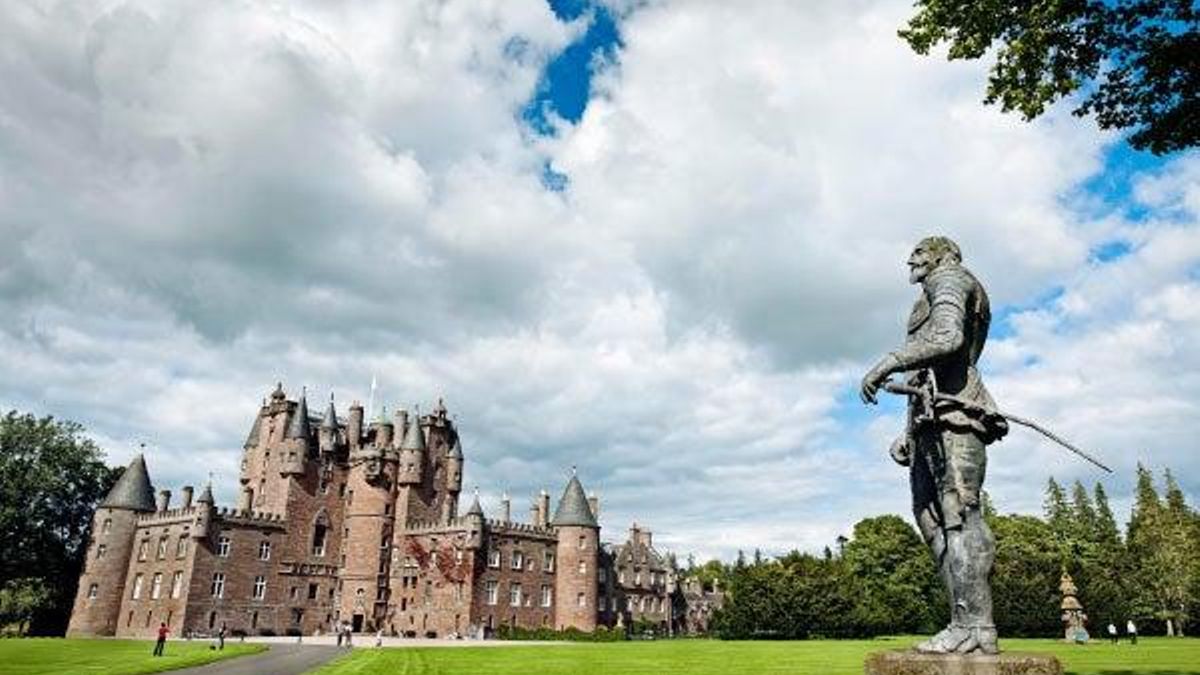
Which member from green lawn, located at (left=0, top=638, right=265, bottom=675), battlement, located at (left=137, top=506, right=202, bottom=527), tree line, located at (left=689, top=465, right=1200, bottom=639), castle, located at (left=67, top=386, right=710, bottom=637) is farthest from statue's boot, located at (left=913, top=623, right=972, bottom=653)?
A: battlement, located at (left=137, top=506, right=202, bottom=527)

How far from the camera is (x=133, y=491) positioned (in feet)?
241

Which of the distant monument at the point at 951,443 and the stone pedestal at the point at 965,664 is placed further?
the distant monument at the point at 951,443

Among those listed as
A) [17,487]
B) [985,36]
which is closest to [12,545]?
[17,487]

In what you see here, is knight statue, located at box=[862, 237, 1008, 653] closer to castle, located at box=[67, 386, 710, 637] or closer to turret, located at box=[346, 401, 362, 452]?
castle, located at box=[67, 386, 710, 637]

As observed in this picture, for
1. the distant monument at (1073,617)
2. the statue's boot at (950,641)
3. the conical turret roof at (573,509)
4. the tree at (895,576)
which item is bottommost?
the statue's boot at (950,641)

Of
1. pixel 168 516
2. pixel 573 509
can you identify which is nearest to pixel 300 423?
pixel 168 516

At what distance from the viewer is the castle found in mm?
69125

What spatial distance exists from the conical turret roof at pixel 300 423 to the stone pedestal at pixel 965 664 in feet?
262

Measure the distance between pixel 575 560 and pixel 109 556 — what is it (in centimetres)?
3896

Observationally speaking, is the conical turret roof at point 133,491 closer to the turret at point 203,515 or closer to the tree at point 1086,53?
the turret at point 203,515

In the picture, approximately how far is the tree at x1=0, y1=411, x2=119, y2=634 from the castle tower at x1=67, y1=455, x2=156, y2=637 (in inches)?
127

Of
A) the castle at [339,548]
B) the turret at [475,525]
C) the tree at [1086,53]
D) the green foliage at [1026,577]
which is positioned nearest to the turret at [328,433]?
the castle at [339,548]

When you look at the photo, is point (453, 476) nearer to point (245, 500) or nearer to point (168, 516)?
point (245, 500)

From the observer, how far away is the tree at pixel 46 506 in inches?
2680
